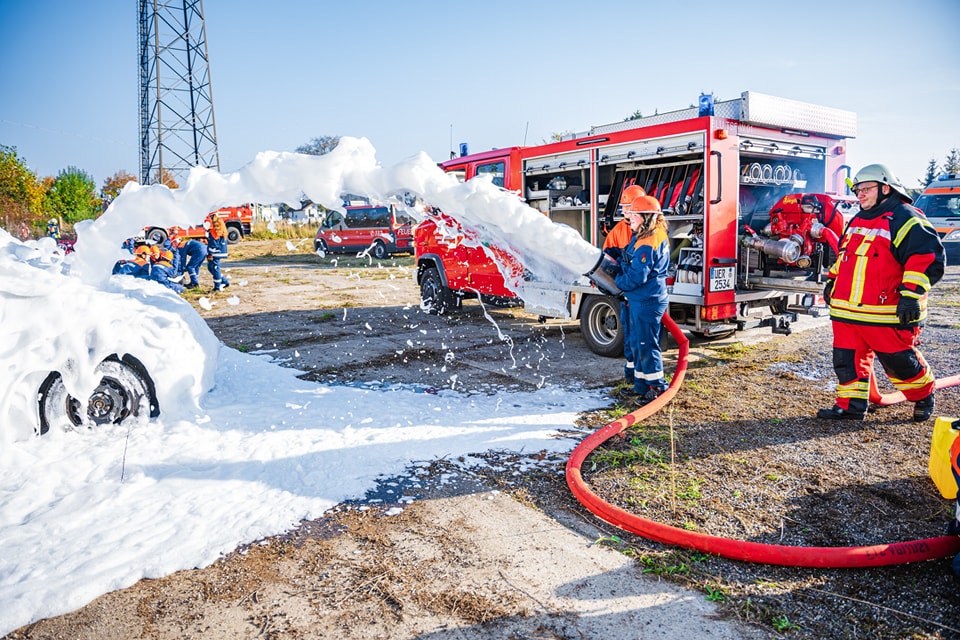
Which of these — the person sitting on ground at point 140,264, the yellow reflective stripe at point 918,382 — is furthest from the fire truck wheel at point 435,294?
the yellow reflective stripe at point 918,382

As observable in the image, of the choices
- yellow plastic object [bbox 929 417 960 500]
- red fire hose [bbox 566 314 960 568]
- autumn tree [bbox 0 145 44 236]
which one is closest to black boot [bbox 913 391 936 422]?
yellow plastic object [bbox 929 417 960 500]

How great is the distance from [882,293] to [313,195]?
4320mm

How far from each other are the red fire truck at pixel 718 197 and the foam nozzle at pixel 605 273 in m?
1.60

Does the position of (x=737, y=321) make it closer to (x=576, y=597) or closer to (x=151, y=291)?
(x=576, y=597)

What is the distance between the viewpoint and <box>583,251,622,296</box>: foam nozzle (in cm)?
548

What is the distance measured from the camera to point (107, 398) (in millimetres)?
4766

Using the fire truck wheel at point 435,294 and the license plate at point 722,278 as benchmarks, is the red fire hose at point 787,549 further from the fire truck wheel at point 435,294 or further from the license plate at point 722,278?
the fire truck wheel at point 435,294

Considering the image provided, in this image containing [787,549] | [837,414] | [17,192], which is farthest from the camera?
[17,192]

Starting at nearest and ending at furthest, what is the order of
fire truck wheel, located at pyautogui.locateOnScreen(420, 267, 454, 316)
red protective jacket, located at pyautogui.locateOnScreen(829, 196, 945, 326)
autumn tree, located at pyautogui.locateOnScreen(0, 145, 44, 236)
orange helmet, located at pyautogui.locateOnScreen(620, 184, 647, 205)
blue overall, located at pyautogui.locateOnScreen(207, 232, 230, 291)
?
red protective jacket, located at pyautogui.locateOnScreen(829, 196, 945, 326) → orange helmet, located at pyautogui.locateOnScreen(620, 184, 647, 205) → fire truck wheel, located at pyautogui.locateOnScreen(420, 267, 454, 316) → blue overall, located at pyautogui.locateOnScreen(207, 232, 230, 291) → autumn tree, located at pyautogui.locateOnScreen(0, 145, 44, 236)

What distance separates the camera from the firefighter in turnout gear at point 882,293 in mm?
4617

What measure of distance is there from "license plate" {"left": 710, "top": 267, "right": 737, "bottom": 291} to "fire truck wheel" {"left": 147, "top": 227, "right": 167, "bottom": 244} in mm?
9968

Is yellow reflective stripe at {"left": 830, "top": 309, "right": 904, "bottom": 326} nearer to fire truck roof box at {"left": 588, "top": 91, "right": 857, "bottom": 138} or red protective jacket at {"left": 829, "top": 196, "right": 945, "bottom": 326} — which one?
red protective jacket at {"left": 829, "top": 196, "right": 945, "bottom": 326}

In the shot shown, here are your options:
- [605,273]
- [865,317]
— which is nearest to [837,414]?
[865,317]

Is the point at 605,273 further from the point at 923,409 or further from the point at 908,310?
the point at 923,409
